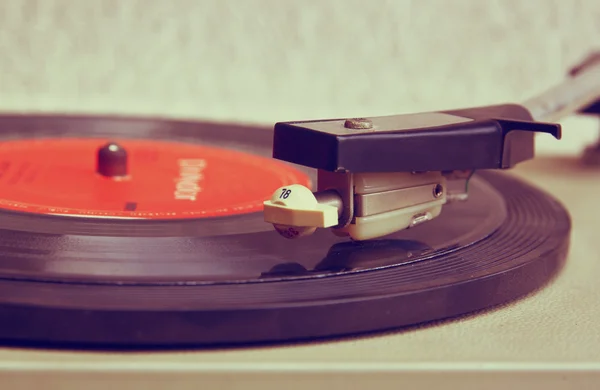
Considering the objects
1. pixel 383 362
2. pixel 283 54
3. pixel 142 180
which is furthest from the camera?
pixel 283 54

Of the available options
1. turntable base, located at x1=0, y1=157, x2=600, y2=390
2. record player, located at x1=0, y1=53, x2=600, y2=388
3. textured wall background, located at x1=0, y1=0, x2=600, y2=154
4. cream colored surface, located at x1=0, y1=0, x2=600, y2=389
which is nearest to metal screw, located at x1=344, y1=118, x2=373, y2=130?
record player, located at x1=0, y1=53, x2=600, y2=388

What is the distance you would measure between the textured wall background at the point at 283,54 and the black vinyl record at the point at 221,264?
489 mm

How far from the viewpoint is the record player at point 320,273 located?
49cm

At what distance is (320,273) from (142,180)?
1.07 ft

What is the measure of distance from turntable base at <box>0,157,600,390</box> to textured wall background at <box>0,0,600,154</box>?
30.9 inches

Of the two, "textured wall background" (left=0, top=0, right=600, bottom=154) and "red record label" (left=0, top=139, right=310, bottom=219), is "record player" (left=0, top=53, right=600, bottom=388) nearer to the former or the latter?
"red record label" (left=0, top=139, right=310, bottom=219)

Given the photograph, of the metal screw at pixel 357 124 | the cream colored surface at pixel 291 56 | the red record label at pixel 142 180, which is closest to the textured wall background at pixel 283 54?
the cream colored surface at pixel 291 56

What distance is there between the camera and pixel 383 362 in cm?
51

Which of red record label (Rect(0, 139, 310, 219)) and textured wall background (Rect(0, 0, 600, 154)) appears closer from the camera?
red record label (Rect(0, 139, 310, 219))

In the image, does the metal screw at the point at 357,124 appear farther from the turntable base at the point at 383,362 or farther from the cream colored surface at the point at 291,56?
the cream colored surface at the point at 291,56

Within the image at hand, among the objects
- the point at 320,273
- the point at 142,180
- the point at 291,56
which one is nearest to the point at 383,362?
the point at 320,273

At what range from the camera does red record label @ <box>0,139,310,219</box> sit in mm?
719

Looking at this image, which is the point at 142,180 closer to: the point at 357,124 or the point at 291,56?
the point at 357,124

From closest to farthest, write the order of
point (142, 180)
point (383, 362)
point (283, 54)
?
point (383, 362) < point (142, 180) < point (283, 54)
